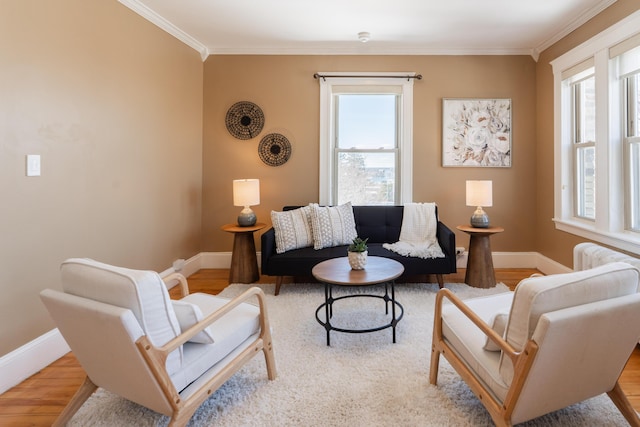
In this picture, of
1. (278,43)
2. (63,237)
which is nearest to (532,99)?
(278,43)

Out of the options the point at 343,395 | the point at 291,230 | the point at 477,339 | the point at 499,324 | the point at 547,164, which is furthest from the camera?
the point at 547,164

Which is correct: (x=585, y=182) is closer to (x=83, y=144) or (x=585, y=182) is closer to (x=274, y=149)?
(x=274, y=149)

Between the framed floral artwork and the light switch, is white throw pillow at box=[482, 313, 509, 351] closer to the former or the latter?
the light switch

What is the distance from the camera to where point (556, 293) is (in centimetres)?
125

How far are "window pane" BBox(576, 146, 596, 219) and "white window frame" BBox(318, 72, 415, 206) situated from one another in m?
1.74

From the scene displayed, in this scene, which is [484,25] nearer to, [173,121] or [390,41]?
[390,41]

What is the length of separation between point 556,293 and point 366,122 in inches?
133

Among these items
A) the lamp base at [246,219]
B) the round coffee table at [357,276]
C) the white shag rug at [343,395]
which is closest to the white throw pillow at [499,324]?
the white shag rug at [343,395]

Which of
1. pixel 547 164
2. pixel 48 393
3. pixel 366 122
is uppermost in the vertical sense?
pixel 366 122

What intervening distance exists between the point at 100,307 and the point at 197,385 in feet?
1.85

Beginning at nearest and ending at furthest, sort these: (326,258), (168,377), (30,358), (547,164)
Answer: (168,377)
(30,358)
(326,258)
(547,164)

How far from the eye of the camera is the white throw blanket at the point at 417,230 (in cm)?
348

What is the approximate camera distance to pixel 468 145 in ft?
13.6

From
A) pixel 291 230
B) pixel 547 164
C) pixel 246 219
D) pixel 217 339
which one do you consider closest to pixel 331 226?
pixel 291 230
